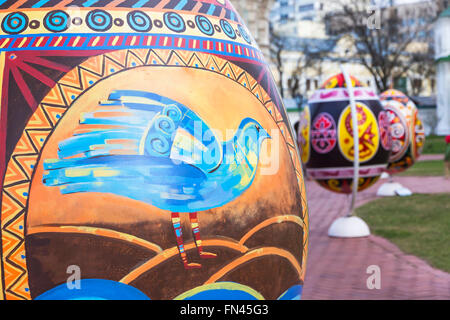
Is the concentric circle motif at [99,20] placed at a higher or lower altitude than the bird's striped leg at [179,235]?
higher

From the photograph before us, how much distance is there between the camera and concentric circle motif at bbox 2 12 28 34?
194 centimetres

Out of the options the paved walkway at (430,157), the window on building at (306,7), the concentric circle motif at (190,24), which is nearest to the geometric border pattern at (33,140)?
the concentric circle motif at (190,24)

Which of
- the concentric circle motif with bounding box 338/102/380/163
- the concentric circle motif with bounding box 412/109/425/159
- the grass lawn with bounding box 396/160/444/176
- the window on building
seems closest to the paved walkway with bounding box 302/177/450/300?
the concentric circle motif with bounding box 338/102/380/163

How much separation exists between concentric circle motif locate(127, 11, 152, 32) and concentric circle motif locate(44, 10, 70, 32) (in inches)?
6.8

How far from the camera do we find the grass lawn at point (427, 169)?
1905 centimetres

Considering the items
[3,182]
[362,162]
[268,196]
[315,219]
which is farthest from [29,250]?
[315,219]

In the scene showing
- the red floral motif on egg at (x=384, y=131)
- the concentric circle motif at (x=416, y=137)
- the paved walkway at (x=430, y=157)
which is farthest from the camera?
the paved walkway at (x=430, y=157)

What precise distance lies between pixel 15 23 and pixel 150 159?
0.54 metres

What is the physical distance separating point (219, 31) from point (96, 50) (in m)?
0.41

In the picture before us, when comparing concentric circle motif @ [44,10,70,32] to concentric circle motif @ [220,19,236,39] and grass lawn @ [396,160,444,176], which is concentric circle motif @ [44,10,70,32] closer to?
concentric circle motif @ [220,19,236,39]

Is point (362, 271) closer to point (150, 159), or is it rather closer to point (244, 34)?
point (244, 34)

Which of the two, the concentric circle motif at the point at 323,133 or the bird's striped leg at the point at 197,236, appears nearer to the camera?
the bird's striped leg at the point at 197,236

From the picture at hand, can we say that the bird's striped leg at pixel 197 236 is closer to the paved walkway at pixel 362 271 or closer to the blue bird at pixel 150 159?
the blue bird at pixel 150 159

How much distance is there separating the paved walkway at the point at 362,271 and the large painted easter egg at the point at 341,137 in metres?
0.80
